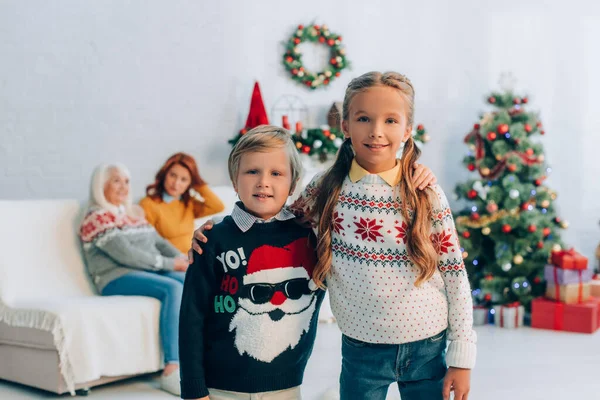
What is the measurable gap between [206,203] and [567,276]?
7.67 ft

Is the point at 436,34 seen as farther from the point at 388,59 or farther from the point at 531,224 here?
the point at 531,224

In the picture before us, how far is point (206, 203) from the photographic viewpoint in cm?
426

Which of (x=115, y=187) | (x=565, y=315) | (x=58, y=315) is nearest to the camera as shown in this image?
(x=58, y=315)

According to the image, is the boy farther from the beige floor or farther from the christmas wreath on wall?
the christmas wreath on wall

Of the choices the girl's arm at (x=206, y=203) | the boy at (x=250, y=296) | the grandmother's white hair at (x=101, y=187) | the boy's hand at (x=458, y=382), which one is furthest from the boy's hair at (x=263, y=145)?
the girl's arm at (x=206, y=203)

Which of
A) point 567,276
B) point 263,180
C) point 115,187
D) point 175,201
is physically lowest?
point 567,276

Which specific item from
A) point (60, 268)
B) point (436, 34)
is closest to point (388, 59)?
point (436, 34)

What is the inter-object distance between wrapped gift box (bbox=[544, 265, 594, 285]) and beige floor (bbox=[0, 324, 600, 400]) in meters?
0.34

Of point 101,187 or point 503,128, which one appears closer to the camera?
point 101,187

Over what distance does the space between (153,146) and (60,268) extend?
166 centimetres

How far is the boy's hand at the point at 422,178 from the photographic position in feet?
5.29

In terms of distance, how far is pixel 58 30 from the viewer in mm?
4641

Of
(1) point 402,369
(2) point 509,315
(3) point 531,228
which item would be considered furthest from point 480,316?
(1) point 402,369

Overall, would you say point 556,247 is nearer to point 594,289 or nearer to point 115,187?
point 594,289
